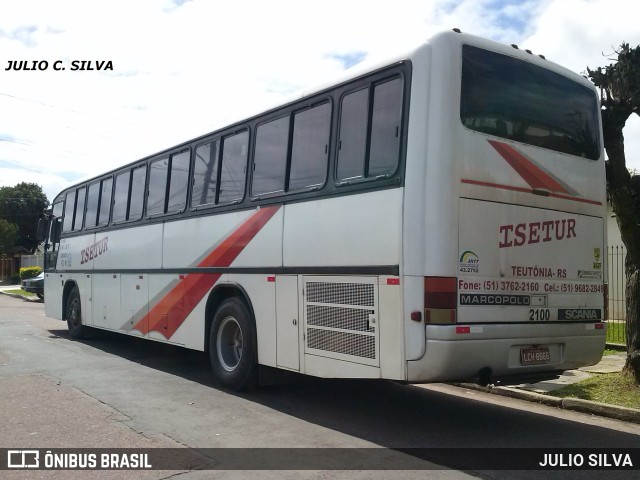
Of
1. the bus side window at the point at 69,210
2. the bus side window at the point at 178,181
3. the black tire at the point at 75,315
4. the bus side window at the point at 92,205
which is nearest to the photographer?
the bus side window at the point at 178,181

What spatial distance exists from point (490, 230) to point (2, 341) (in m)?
11.1

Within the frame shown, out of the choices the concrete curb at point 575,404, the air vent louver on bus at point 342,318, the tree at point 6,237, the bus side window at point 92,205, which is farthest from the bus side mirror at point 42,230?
the tree at point 6,237

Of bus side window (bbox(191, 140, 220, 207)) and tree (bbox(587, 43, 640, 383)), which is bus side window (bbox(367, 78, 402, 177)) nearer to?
bus side window (bbox(191, 140, 220, 207))

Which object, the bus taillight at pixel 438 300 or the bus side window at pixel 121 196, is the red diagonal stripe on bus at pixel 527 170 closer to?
the bus taillight at pixel 438 300

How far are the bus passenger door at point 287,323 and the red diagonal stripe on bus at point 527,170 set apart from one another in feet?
8.19

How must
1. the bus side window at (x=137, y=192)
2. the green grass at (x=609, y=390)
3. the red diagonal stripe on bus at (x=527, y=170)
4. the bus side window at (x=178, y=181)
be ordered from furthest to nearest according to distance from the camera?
1. the bus side window at (x=137, y=192)
2. the bus side window at (x=178, y=181)
3. the green grass at (x=609, y=390)
4. the red diagonal stripe on bus at (x=527, y=170)

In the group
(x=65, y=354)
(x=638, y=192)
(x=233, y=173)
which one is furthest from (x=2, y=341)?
(x=638, y=192)

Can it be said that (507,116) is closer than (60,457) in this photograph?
No

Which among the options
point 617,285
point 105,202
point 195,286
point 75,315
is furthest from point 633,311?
point 75,315

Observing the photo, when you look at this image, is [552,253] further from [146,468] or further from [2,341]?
[2,341]

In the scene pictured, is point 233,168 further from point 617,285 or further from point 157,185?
point 617,285

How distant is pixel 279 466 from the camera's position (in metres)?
5.37

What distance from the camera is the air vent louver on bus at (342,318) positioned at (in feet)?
20.2

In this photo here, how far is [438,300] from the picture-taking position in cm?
576
